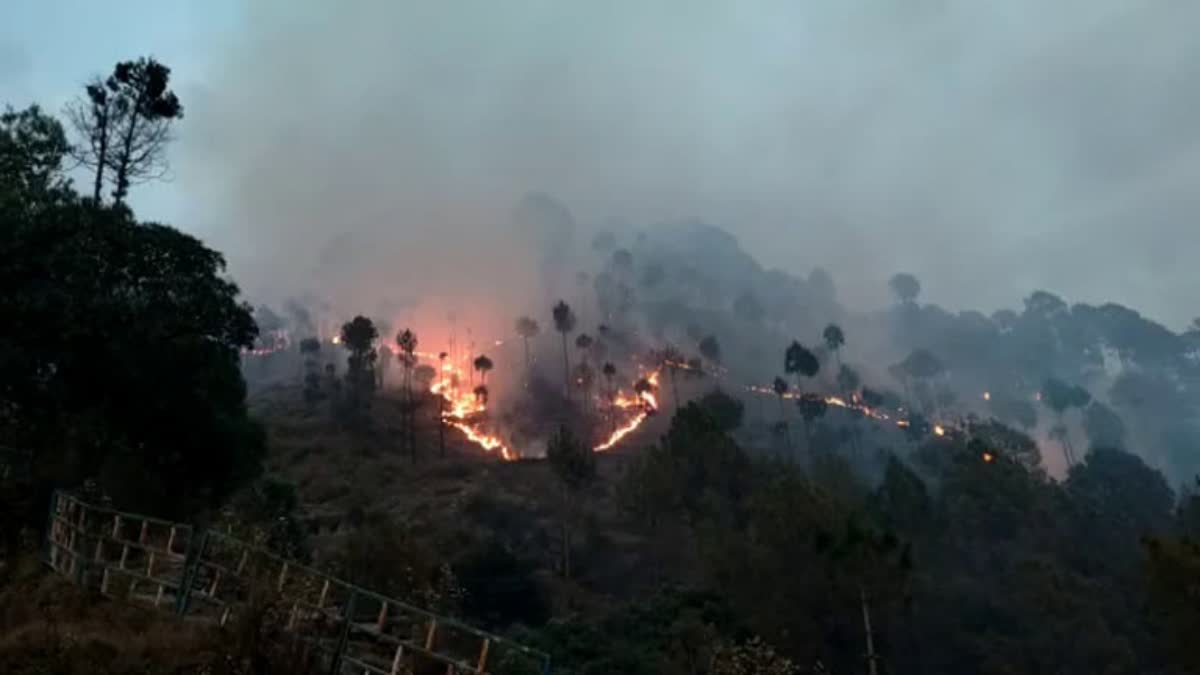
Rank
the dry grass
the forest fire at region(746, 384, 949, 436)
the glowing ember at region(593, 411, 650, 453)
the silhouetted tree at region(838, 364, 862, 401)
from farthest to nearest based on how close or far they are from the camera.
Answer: the silhouetted tree at region(838, 364, 862, 401) → the forest fire at region(746, 384, 949, 436) → the glowing ember at region(593, 411, 650, 453) → the dry grass

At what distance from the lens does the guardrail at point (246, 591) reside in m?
12.5

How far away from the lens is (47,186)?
30.2m

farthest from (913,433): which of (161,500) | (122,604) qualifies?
(122,604)

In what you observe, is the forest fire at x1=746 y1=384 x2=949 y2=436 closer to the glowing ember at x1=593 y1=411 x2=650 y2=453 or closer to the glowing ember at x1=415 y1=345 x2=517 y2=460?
the glowing ember at x1=593 y1=411 x2=650 y2=453

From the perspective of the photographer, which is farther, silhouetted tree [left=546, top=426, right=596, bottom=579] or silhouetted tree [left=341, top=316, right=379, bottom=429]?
silhouetted tree [left=341, top=316, right=379, bottom=429]

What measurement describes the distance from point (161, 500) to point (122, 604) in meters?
15.0

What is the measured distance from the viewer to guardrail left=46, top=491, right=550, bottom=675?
12477mm

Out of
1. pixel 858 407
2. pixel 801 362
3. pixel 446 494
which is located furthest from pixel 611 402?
pixel 446 494

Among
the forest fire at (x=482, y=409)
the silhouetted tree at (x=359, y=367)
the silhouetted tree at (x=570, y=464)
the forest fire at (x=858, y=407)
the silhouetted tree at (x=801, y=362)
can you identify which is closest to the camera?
the silhouetted tree at (x=570, y=464)

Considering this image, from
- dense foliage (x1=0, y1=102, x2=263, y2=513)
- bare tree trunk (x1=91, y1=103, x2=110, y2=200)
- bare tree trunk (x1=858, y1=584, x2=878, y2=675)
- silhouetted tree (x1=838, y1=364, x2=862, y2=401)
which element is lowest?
bare tree trunk (x1=858, y1=584, x2=878, y2=675)

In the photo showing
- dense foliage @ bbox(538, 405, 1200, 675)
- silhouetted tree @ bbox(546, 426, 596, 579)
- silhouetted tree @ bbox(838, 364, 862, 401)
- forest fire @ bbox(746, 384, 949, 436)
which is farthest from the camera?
silhouetted tree @ bbox(838, 364, 862, 401)

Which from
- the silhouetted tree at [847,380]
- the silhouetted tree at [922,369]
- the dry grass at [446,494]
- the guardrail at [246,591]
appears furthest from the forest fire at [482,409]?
the guardrail at [246,591]

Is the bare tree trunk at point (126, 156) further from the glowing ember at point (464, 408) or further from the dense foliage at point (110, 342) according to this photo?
the glowing ember at point (464, 408)

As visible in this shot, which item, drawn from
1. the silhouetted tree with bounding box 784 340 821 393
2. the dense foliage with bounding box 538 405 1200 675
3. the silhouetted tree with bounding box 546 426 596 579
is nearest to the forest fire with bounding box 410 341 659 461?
the silhouetted tree with bounding box 784 340 821 393
